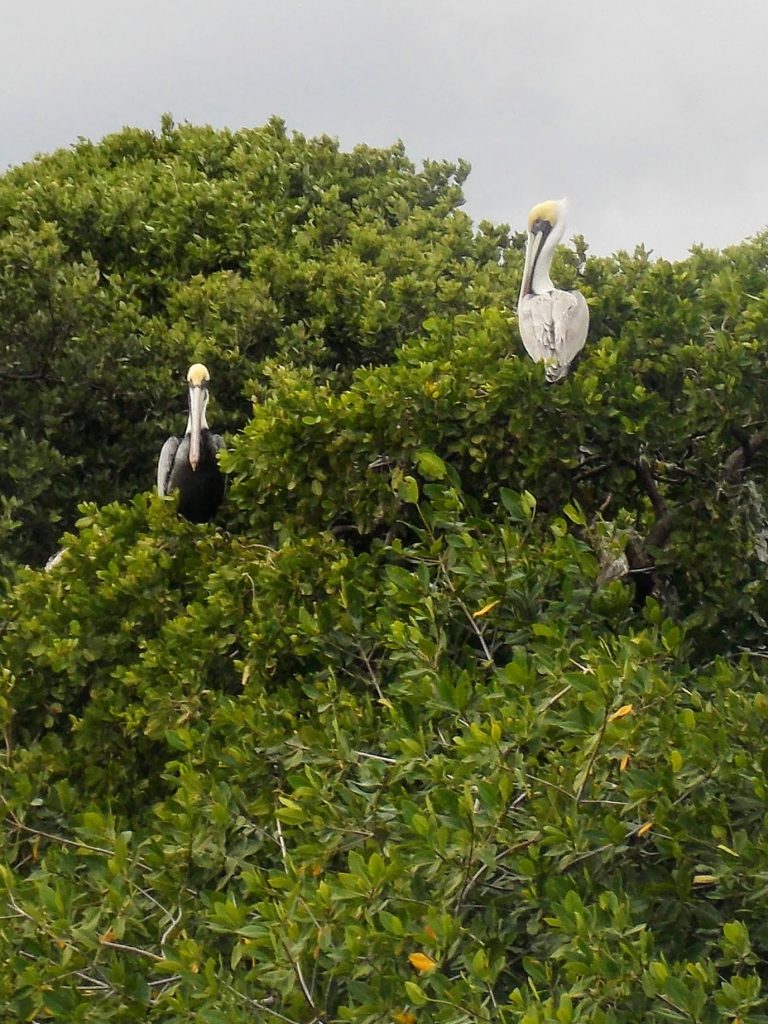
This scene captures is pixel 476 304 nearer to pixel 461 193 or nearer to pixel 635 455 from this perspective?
pixel 461 193

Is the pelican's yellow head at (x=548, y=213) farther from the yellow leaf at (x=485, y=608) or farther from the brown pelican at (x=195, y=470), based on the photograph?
the yellow leaf at (x=485, y=608)

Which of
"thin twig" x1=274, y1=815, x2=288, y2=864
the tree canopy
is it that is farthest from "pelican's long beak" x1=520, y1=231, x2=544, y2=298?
"thin twig" x1=274, y1=815, x2=288, y2=864

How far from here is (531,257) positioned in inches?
350

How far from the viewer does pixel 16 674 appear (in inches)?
244

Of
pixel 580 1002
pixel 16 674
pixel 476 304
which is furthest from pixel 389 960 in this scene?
pixel 476 304

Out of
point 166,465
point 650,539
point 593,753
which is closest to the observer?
point 593,753

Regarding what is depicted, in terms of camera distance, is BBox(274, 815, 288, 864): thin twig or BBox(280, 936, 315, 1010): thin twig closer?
BBox(280, 936, 315, 1010): thin twig

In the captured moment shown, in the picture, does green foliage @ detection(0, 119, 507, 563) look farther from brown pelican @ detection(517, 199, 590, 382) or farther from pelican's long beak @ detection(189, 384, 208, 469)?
brown pelican @ detection(517, 199, 590, 382)

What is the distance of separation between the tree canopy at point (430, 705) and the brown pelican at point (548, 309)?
0.16 m

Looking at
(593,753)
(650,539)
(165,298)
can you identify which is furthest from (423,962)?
(165,298)

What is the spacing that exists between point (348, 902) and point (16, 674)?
9.16 ft

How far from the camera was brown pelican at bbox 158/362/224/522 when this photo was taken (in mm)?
7660

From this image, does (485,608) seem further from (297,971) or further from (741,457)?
(741,457)

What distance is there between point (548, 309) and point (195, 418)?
7.86 ft
